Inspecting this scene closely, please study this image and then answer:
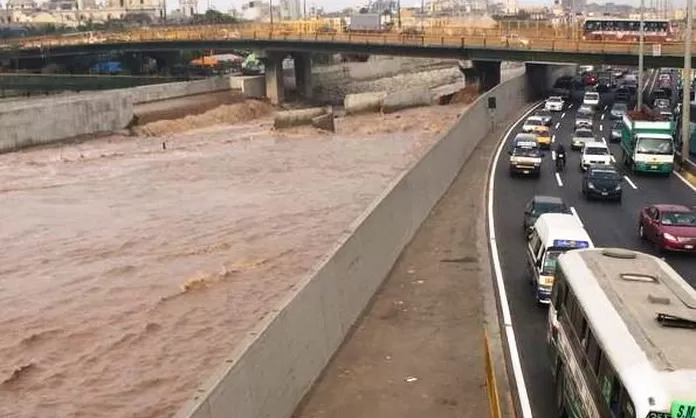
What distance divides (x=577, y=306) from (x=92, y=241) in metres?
22.3

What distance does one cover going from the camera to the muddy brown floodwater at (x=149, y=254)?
18.2 m

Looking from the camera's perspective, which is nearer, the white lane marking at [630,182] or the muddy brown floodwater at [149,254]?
the muddy brown floodwater at [149,254]

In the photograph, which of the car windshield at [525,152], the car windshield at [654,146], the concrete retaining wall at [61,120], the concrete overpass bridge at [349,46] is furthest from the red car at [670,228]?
the concrete retaining wall at [61,120]

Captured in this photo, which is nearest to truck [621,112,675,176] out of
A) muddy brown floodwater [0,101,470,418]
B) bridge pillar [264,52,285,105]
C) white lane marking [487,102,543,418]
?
white lane marking [487,102,543,418]

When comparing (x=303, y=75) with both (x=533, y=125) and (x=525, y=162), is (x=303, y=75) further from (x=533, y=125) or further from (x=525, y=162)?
(x=525, y=162)

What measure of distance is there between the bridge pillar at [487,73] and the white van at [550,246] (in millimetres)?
60678

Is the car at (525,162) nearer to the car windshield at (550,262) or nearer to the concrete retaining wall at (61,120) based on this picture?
the car windshield at (550,262)

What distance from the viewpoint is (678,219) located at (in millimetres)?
23500

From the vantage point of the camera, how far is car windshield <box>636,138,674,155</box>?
36312 mm

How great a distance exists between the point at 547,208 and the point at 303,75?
75770 mm

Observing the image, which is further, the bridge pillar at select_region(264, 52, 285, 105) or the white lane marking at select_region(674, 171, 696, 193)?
the bridge pillar at select_region(264, 52, 285, 105)

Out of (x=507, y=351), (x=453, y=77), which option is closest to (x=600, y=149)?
(x=507, y=351)

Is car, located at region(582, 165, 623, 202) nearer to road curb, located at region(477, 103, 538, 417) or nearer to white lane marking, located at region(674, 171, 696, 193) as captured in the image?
white lane marking, located at region(674, 171, 696, 193)

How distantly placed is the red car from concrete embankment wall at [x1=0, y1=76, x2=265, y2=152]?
4158cm
